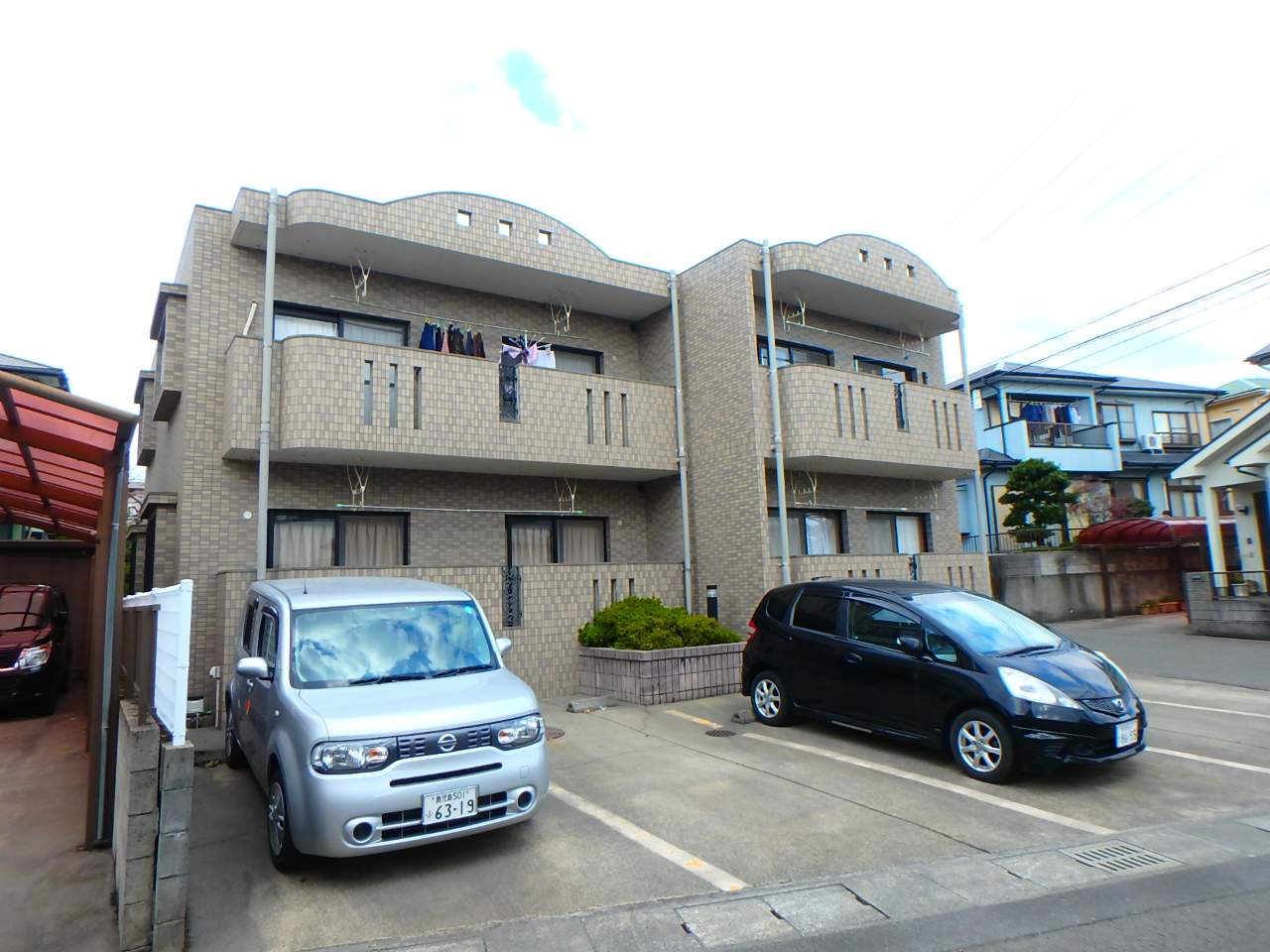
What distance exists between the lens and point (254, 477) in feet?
32.2

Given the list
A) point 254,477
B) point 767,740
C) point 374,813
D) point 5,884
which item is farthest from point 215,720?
point 767,740

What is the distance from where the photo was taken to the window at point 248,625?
662 centimetres

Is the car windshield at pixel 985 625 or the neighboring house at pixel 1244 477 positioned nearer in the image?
the car windshield at pixel 985 625

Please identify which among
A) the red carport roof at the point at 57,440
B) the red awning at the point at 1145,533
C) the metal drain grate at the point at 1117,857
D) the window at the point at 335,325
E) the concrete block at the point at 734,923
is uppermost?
the window at the point at 335,325

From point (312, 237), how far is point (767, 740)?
27.8 ft

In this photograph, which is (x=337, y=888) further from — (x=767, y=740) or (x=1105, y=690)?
(x=1105, y=690)

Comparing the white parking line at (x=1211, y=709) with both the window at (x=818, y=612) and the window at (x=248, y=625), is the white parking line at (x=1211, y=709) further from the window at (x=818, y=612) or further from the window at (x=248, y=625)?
the window at (x=248, y=625)

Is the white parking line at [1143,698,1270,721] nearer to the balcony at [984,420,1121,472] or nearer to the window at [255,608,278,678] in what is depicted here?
the window at [255,608,278,678]

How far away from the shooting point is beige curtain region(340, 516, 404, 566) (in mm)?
10562

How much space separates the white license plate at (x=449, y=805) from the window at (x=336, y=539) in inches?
246

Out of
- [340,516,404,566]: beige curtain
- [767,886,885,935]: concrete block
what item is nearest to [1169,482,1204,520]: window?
[340,516,404,566]: beige curtain

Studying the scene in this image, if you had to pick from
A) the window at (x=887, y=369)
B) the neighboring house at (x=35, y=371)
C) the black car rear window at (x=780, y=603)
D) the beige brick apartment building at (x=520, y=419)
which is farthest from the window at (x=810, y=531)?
the neighboring house at (x=35, y=371)

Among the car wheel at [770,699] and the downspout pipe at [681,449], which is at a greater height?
the downspout pipe at [681,449]

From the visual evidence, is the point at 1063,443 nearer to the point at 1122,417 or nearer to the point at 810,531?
the point at 1122,417
